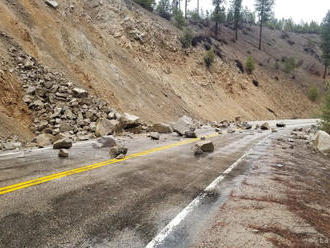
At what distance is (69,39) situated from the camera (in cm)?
1984

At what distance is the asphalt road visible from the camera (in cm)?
306

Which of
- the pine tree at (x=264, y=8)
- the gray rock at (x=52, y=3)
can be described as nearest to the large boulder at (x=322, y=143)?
the gray rock at (x=52, y=3)

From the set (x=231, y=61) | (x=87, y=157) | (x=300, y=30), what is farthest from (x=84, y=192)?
(x=300, y=30)

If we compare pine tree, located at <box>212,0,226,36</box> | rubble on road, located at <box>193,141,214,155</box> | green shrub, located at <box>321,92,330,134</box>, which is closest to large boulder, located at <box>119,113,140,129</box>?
rubble on road, located at <box>193,141,214,155</box>

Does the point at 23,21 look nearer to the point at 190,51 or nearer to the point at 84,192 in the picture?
the point at 84,192

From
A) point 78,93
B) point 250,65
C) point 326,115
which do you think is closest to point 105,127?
point 78,93

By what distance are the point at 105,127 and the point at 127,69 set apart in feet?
43.6

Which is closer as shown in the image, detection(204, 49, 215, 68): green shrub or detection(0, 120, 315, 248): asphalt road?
detection(0, 120, 315, 248): asphalt road

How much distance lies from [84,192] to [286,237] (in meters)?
3.53

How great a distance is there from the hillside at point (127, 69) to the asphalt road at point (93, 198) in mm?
5456

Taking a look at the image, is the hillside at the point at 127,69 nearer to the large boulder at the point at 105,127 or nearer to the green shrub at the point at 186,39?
the green shrub at the point at 186,39

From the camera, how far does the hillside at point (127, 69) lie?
14.0 m

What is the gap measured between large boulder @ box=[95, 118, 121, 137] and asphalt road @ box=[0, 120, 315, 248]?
5186 mm

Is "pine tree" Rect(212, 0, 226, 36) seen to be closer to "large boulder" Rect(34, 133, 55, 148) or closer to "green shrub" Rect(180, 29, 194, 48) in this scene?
"green shrub" Rect(180, 29, 194, 48)
